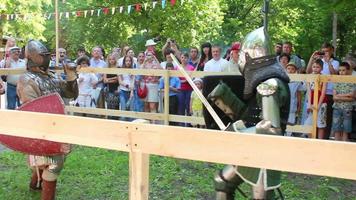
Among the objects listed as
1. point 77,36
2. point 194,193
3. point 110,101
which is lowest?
point 194,193

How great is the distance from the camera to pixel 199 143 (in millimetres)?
2367

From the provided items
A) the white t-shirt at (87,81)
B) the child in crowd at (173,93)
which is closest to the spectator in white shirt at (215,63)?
the child in crowd at (173,93)

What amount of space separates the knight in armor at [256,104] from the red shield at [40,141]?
1.37 m

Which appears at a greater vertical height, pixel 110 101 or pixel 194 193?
pixel 110 101

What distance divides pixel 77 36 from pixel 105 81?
1368cm

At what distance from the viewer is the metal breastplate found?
445cm

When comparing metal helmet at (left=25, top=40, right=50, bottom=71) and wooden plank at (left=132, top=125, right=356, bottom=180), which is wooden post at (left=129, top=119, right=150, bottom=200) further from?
metal helmet at (left=25, top=40, right=50, bottom=71)

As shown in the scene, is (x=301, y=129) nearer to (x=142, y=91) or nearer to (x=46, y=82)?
(x=142, y=91)

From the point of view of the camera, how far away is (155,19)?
58.7ft

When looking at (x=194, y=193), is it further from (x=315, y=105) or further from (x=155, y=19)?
(x=155, y=19)

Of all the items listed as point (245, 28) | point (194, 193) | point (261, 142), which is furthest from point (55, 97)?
point (245, 28)

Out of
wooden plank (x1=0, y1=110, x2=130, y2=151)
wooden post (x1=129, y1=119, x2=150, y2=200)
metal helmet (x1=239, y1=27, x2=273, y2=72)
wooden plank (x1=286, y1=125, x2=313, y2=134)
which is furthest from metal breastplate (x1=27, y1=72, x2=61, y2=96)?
wooden plank (x1=286, y1=125, x2=313, y2=134)

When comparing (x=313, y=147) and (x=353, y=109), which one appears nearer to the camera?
(x=313, y=147)

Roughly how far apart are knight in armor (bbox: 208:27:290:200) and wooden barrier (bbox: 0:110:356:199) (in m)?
0.90
